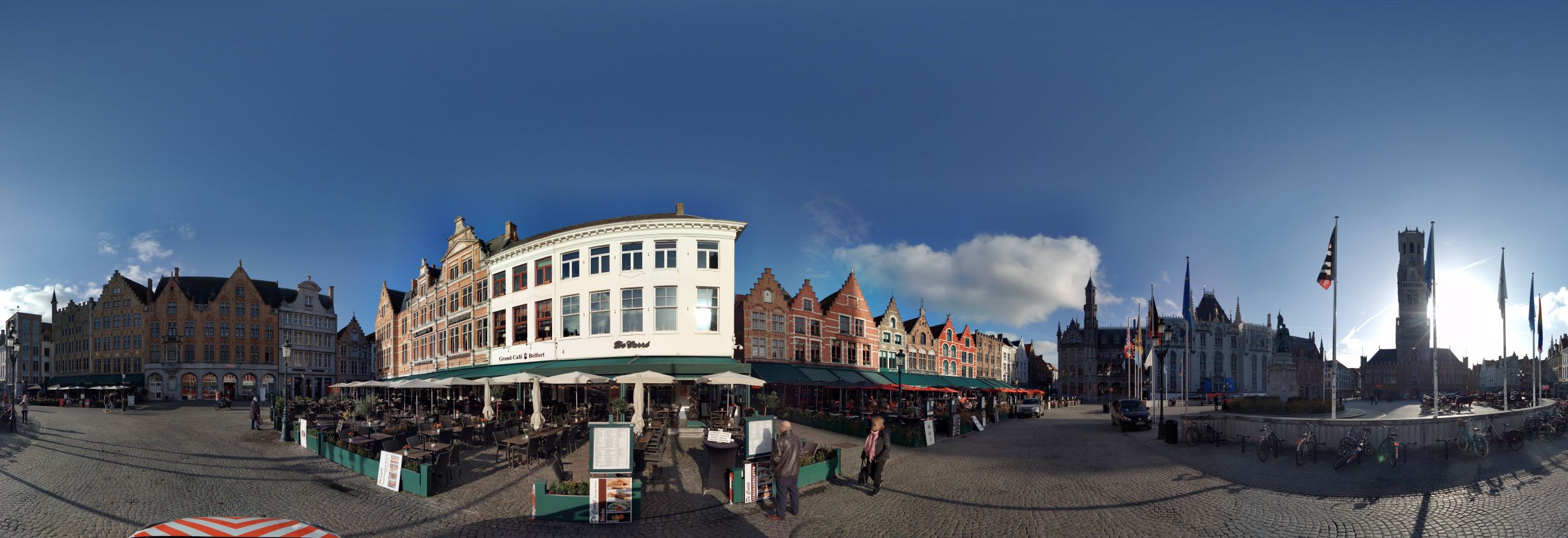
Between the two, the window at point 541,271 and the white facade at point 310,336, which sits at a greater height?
the window at point 541,271

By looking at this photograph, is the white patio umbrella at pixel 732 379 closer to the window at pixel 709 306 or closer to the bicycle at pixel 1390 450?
the window at pixel 709 306

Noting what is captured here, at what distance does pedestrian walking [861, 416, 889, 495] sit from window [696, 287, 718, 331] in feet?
67.2

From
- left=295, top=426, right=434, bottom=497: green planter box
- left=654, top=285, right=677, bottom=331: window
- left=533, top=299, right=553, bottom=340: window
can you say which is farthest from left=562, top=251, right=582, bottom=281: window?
left=295, top=426, right=434, bottom=497: green planter box

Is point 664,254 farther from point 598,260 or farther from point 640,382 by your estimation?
point 640,382

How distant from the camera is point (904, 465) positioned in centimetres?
1852

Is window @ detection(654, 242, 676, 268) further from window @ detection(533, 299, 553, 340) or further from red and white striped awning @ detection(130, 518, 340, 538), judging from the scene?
red and white striped awning @ detection(130, 518, 340, 538)

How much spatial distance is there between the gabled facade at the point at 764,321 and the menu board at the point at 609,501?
29.7 metres

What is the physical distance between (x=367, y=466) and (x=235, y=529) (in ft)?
36.6

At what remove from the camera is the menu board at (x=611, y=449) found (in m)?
12.2

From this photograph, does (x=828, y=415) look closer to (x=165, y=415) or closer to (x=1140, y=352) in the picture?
(x=1140, y=352)

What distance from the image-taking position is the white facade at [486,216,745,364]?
1356 inches

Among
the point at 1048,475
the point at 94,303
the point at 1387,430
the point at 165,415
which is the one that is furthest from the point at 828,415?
the point at 94,303

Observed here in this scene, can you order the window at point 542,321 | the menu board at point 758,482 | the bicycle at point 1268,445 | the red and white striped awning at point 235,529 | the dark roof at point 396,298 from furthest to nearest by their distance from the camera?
the dark roof at point 396,298 < the window at point 542,321 < the bicycle at point 1268,445 < the menu board at point 758,482 < the red and white striped awning at point 235,529

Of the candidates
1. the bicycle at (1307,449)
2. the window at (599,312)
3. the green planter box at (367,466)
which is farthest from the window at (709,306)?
the bicycle at (1307,449)
